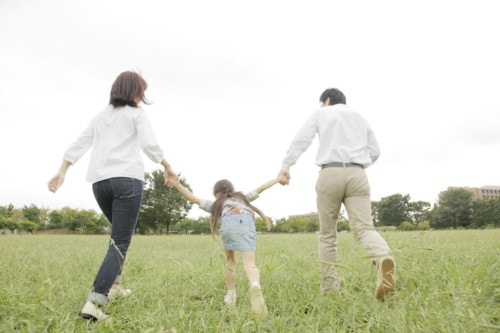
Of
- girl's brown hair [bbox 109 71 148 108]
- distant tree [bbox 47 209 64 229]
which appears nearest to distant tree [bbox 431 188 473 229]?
distant tree [bbox 47 209 64 229]

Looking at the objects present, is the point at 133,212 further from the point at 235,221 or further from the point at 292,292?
the point at 292,292

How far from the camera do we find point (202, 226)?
6831 centimetres

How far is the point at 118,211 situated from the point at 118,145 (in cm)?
62

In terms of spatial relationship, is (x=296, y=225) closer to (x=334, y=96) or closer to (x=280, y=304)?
(x=334, y=96)

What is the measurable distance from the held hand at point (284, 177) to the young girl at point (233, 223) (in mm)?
335

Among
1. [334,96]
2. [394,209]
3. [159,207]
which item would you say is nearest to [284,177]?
[334,96]

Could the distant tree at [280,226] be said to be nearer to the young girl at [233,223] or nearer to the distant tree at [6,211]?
the distant tree at [6,211]

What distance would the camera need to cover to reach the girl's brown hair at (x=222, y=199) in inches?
142

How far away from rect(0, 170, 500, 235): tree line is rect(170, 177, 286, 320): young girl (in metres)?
47.8

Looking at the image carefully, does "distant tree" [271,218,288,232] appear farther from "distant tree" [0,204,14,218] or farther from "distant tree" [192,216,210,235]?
"distant tree" [0,204,14,218]

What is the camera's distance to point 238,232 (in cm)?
338

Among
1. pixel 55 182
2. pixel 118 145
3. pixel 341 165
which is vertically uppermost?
pixel 118 145

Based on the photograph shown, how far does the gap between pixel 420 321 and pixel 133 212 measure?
2476 mm

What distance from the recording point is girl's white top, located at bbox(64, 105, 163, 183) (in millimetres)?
3160
